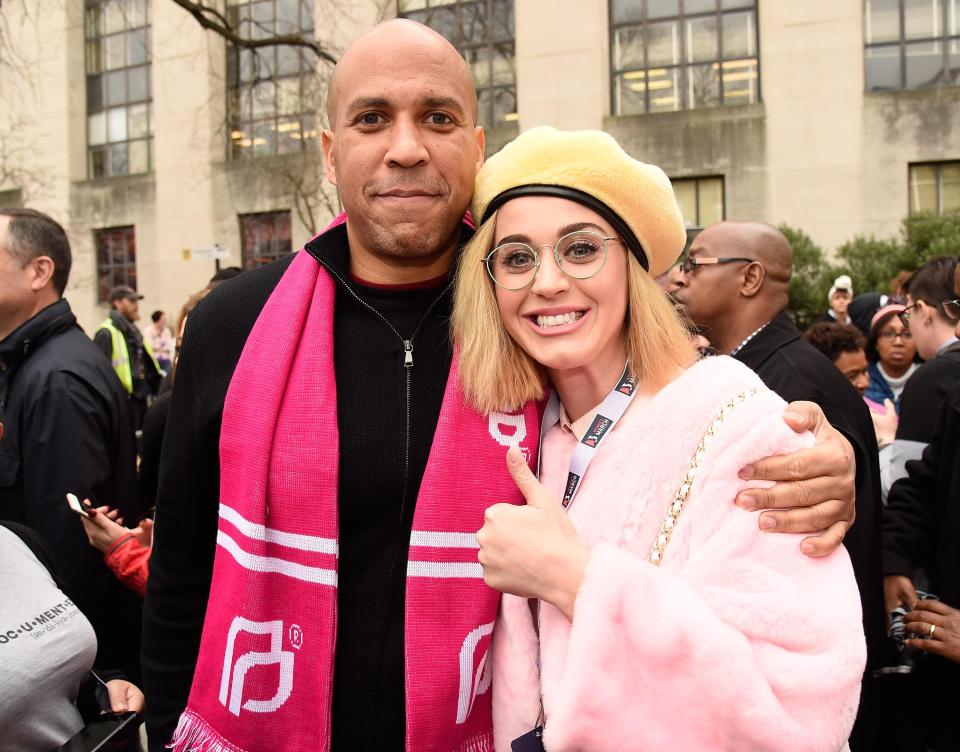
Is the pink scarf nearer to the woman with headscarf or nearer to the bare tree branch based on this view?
the woman with headscarf

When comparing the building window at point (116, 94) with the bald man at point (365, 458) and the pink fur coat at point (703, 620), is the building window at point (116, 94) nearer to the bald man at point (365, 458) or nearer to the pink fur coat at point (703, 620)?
the bald man at point (365, 458)

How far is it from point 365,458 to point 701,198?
1701 centimetres

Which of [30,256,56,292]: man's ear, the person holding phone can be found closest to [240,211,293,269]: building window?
[30,256,56,292]: man's ear

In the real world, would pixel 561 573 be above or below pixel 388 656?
above

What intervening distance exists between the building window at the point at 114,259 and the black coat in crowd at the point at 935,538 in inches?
899

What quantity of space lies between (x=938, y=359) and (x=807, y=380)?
3.10 ft

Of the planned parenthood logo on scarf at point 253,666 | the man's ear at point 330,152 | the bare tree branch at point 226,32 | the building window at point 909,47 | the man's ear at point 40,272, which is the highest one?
the building window at point 909,47

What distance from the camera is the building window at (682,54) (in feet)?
56.6

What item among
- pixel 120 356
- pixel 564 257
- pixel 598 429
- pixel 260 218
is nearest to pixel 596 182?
pixel 564 257

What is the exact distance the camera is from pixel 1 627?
1.84m

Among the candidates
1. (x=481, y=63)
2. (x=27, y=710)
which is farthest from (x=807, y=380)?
(x=481, y=63)

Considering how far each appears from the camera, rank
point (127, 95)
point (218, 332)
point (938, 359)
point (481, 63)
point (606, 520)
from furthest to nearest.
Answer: point (127, 95) → point (481, 63) → point (938, 359) → point (218, 332) → point (606, 520)

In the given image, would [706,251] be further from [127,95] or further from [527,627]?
[127,95]

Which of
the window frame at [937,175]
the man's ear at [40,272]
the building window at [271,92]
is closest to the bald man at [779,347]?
the man's ear at [40,272]
